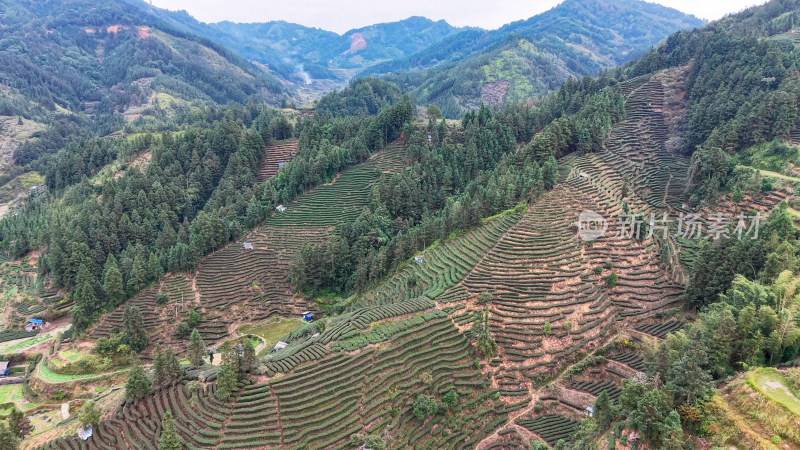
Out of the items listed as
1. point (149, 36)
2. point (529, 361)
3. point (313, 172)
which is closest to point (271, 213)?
point (313, 172)

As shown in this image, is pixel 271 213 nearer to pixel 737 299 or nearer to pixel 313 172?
pixel 313 172

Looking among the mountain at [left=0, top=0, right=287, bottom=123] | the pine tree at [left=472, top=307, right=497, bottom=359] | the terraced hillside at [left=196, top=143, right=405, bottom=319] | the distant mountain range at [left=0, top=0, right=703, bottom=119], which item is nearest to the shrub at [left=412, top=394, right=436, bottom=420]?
the pine tree at [left=472, top=307, right=497, bottom=359]

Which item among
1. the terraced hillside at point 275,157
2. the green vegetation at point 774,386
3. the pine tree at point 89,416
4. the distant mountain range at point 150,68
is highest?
the distant mountain range at point 150,68

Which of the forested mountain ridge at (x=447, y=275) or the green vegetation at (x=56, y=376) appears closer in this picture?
the forested mountain ridge at (x=447, y=275)

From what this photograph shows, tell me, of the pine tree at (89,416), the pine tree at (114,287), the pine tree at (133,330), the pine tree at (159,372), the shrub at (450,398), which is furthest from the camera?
the pine tree at (114,287)

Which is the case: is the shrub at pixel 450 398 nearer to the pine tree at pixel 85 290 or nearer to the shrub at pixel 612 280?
the shrub at pixel 612 280

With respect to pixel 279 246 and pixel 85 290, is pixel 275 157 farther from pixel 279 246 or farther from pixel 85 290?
pixel 85 290

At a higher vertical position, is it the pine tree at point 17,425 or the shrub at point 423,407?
the shrub at point 423,407

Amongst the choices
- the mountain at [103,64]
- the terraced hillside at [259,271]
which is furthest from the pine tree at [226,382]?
the mountain at [103,64]

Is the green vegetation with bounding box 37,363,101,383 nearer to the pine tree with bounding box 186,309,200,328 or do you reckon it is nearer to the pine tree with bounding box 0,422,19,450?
the pine tree with bounding box 186,309,200,328
